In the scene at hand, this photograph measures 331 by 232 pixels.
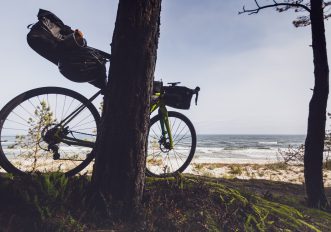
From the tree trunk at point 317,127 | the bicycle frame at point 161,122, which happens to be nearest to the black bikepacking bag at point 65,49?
the bicycle frame at point 161,122

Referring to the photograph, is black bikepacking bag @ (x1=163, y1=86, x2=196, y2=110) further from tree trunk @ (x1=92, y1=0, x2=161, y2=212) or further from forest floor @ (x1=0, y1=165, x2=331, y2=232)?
tree trunk @ (x1=92, y1=0, x2=161, y2=212)

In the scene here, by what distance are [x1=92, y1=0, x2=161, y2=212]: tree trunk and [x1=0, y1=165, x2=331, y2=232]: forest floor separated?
0.17 m

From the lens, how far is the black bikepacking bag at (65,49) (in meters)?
3.04

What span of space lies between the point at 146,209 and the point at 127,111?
2.94ft

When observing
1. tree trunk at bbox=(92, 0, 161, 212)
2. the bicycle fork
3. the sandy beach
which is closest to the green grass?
tree trunk at bbox=(92, 0, 161, 212)

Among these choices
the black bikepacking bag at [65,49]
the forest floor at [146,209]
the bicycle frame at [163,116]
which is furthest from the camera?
the bicycle frame at [163,116]

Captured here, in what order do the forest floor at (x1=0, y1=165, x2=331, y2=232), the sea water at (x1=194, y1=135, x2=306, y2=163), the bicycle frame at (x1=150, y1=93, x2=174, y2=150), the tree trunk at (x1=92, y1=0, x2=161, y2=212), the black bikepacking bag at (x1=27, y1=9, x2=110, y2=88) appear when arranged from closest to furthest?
the forest floor at (x1=0, y1=165, x2=331, y2=232)
the tree trunk at (x1=92, y1=0, x2=161, y2=212)
the black bikepacking bag at (x1=27, y1=9, x2=110, y2=88)
the bicycle frame at (x1=150, y1=93, x2=174, y2=150)
the sea water at (x1=194, y1=135, x2=306, y2=163)

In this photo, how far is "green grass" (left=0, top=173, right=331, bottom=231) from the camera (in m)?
2.35

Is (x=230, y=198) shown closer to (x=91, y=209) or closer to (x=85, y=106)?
(x=91, y=209)

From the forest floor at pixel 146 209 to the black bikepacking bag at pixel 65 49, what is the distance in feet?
3.76

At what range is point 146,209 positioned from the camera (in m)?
2.60

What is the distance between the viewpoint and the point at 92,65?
3252 mm

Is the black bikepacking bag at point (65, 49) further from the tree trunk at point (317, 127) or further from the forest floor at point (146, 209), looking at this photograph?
the tree trunk at point (317, 127)

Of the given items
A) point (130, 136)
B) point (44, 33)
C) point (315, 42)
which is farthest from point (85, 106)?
point (315, 42)
